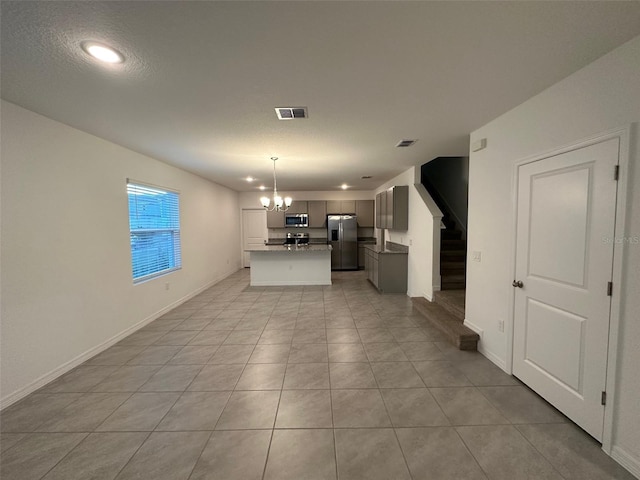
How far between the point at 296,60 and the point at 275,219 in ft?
21.6

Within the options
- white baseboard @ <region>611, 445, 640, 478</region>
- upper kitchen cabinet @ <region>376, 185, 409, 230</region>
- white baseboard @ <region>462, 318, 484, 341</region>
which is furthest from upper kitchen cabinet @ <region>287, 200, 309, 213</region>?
white baseboard @ <region>611, 445, 640, 478</region>

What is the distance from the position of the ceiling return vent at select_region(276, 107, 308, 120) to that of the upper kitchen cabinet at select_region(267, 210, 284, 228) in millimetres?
5645

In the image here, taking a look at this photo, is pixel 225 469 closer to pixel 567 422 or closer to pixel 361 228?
pixel 567 422

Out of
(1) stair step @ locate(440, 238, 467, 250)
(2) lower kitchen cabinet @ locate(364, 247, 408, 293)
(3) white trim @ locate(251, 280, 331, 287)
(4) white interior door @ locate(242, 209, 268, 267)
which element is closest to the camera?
(1) stair step @ locate(440, 238, 467, 250)

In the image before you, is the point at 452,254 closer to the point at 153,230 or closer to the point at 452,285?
the point at 452,285

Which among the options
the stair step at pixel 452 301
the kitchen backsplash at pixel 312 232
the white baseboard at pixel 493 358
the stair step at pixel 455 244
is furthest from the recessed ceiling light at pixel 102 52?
the kitchen backsplash at pixel 312 232

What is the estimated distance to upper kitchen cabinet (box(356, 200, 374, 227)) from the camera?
8086mm

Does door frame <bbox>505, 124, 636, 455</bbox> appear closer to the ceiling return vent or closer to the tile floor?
the tile floor

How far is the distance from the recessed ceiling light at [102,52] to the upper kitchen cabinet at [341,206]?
665cm

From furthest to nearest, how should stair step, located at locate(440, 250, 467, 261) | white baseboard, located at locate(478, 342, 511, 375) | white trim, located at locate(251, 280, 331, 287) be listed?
1. white trim, located at locate(251, 280, 331, 287)
2. stair step, located at locate(440, 250, 467, 261)
3. white baseboard, located at locate(478, 342, 511, 375)

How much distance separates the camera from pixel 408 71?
5.72ft

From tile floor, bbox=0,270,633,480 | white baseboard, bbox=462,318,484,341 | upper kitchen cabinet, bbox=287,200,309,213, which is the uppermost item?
upper kitchen cabinet, bbox=287,200,309,213

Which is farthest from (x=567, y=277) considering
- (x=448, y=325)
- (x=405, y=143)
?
(x=405, y=143)

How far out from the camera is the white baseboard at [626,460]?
1.48 metres
